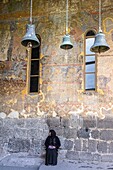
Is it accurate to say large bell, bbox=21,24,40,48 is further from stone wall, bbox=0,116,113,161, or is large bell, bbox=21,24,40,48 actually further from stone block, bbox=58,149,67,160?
stone block, bbox=58,149,67,160

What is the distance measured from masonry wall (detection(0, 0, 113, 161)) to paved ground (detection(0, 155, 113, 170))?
0.59ft

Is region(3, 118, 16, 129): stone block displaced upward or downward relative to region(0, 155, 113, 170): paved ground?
upward

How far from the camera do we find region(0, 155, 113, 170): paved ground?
6.28 meters

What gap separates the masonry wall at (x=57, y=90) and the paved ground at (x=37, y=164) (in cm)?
18

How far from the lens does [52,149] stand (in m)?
6.57

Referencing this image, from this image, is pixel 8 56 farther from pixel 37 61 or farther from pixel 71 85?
pixel 71 85

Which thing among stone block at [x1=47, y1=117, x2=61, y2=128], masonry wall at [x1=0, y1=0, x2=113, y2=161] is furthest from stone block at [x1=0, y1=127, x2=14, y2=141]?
stone block at [x1=47, y1=117, x2=61, y2=128]

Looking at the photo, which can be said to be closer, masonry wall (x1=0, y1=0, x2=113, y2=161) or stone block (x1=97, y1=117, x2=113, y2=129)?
stone block (x1=97, y1=117, x2=113, y2=129)

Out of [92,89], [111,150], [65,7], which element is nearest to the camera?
[111,150]

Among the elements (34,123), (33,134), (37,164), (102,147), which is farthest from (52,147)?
(102,147)

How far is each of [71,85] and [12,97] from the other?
1.67m

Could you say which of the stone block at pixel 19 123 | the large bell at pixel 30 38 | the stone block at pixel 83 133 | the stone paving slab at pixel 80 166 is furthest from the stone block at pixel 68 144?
the large bell at pixel 30 38

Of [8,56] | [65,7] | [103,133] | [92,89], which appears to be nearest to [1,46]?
[8,56]

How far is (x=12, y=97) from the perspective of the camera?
7516 millimetres
